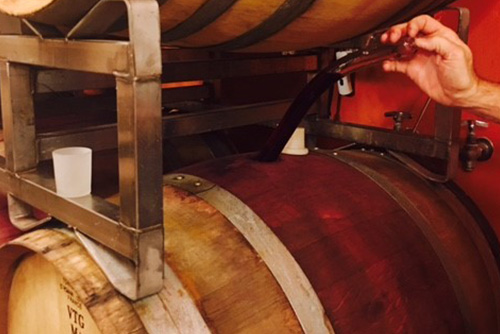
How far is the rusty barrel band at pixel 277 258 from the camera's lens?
1225 millimetres

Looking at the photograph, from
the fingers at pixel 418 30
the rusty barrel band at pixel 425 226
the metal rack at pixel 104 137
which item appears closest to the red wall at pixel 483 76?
the rusty barrel band at pixel 425 226

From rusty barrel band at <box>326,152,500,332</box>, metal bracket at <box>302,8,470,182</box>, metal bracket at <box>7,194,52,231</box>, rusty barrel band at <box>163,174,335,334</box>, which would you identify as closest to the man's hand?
metal bracket at <box>302,8,470,182</box>

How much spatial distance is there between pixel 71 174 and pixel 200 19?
44cm

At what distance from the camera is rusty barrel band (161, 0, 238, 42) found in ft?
4.01

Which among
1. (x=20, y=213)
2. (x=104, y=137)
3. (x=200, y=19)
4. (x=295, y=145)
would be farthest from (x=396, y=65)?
(x=20, y=213)

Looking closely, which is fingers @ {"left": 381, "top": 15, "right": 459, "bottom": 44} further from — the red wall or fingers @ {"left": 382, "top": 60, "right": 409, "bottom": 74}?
the red wall

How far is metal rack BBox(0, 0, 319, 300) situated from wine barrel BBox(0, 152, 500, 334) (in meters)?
0.06

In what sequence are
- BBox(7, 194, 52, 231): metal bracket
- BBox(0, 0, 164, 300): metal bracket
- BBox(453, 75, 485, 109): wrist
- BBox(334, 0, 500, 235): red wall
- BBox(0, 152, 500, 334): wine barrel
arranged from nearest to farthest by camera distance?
BBox(0, 0, 164, 300): metal bracket < BBox(0, 152, 500, 334): wine barrel < BBox(7, 194, 52, 231): metal bracket < BBox(453, 75, 485, 109): wrist < BBox(334, 0, 500, 235): red wall

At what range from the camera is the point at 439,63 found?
1519 mm

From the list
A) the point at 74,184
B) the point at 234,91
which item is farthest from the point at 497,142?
the point at 74,184

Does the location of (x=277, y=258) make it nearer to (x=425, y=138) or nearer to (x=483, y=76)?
(x=425, y=138)

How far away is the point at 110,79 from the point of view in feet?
5.42

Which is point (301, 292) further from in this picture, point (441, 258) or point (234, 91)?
point (234, 91)

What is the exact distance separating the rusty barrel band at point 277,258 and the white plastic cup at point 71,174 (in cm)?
28
